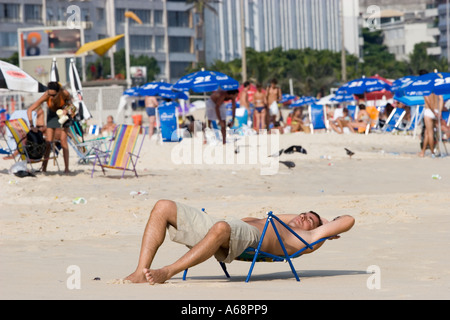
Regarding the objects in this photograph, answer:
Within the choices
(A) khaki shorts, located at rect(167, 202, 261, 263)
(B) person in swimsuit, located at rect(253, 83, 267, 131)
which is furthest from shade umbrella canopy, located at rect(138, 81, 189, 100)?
(A) khaki shorts, located at rect(167, 202, 261, 263)

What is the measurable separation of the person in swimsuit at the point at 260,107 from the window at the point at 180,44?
6484cm

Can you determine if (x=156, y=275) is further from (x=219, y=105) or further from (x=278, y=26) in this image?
(x=278, y=26)

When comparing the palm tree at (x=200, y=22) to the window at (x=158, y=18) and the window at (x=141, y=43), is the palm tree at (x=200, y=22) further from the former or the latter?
the window at (x=141, y=43)

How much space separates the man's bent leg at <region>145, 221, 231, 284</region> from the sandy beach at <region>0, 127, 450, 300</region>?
0.09 m

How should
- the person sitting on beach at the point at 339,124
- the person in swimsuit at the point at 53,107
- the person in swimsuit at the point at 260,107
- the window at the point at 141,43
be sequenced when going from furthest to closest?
the window at the point at 141,43, the person sitting on beach at the point at 339,124, the person in swimsuit at the point at 260,107, the person in swimsuit at the point at 53,107

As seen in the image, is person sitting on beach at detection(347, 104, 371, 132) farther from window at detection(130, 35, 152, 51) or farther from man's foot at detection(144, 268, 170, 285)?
window at detection(130, 35, 152, 51)

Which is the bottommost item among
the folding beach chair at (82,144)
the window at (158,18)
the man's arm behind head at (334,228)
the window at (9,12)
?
the man's arm behind head at (334,228)

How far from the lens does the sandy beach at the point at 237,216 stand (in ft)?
15.4

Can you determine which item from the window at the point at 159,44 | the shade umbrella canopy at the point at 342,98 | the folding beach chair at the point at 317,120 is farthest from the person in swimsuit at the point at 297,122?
the window at the point at 159,44

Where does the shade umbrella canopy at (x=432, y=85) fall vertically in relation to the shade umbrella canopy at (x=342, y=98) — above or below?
below

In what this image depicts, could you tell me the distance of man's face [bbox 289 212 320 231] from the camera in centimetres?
535

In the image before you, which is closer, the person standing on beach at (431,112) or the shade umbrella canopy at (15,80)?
the shade umbrella canopy at (15,80)

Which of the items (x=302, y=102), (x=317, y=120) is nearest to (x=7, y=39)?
(x=302, y=102)

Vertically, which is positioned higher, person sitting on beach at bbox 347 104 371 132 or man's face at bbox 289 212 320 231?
person sitting on beach at bbox 347 104 371 132
